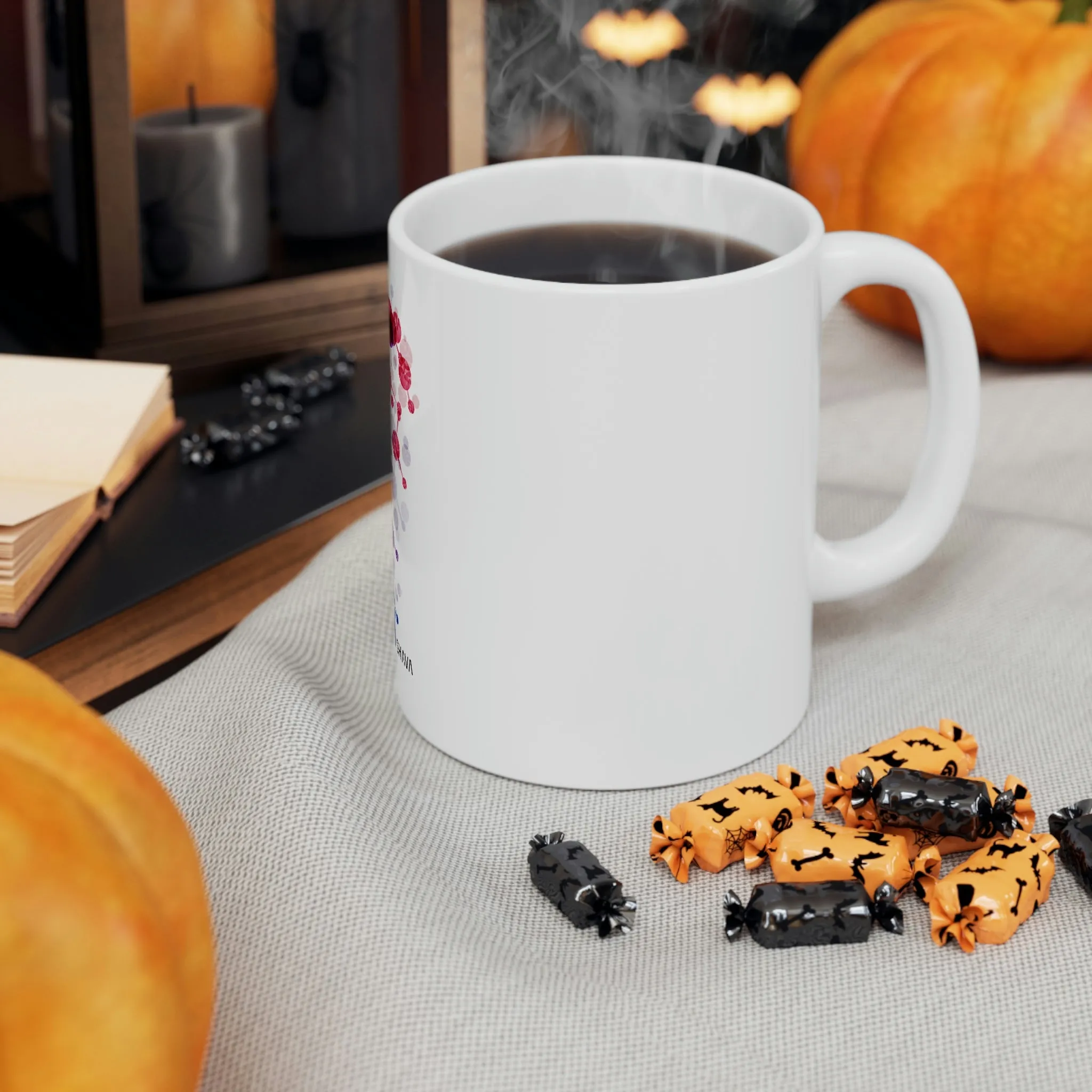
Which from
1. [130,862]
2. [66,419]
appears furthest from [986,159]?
[130,862]

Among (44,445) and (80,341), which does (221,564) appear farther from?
(80,341)

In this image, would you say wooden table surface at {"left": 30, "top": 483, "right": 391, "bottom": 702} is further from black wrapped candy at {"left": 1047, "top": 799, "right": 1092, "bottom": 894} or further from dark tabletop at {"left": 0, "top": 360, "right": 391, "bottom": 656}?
black wrapped candy at {"left": 1047, "top": 799, "right": 1092, "bottom": 894}

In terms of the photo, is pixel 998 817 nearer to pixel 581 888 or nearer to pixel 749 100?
pixel 581 888

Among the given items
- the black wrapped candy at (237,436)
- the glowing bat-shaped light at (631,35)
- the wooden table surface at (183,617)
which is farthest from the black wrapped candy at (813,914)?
the glowing bat-shaped light at (631,35)

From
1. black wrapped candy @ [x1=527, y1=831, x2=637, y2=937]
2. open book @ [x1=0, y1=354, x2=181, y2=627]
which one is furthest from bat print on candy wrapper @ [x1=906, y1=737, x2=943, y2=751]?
open book @ [x1=0, y1=354, x2=181, y2=627]

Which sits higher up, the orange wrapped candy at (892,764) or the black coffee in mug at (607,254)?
the black coffee in mug at (607,254)

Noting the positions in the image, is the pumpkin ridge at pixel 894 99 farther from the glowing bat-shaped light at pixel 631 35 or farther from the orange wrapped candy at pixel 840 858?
the orange wrapped candy at pixel 840 858
